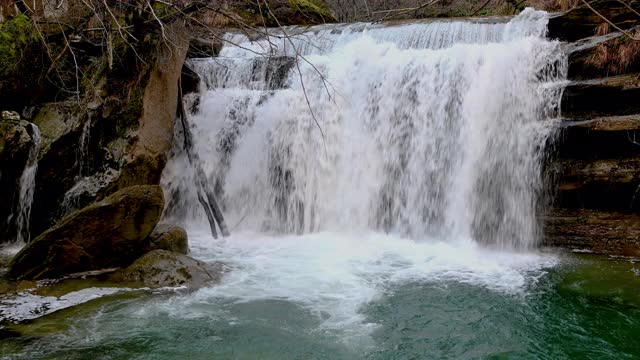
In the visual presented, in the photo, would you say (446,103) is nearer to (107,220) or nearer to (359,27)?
(359,27)

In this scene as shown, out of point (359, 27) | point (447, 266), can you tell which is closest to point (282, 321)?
point (447, 266)

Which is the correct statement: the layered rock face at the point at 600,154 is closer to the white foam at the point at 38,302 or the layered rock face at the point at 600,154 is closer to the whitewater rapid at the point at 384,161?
the whitewater rapid at the point at 384,161

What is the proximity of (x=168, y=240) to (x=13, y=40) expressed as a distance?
4.02 meters

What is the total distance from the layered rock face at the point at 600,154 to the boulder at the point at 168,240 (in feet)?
15.7

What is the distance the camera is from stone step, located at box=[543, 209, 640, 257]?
6.33 meters

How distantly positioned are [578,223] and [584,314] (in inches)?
91.4

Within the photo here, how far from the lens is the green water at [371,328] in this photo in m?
3.91

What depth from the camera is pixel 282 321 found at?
452cm

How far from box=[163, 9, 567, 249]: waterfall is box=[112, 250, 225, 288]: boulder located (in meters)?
2.52

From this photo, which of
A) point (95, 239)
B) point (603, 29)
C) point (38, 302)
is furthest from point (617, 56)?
point (38, 302)

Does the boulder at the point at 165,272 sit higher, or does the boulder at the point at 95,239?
the boulder at the point at 95,239

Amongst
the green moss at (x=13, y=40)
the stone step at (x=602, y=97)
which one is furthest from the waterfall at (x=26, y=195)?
the stone step at (x=602, y=97)

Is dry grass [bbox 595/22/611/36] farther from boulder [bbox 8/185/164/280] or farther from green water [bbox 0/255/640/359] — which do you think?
boulder [bbox 8/185/164/280]

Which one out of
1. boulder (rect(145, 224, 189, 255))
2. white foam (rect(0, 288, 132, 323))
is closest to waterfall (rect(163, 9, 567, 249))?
boulder (rect(145, 224, 189, 255))
